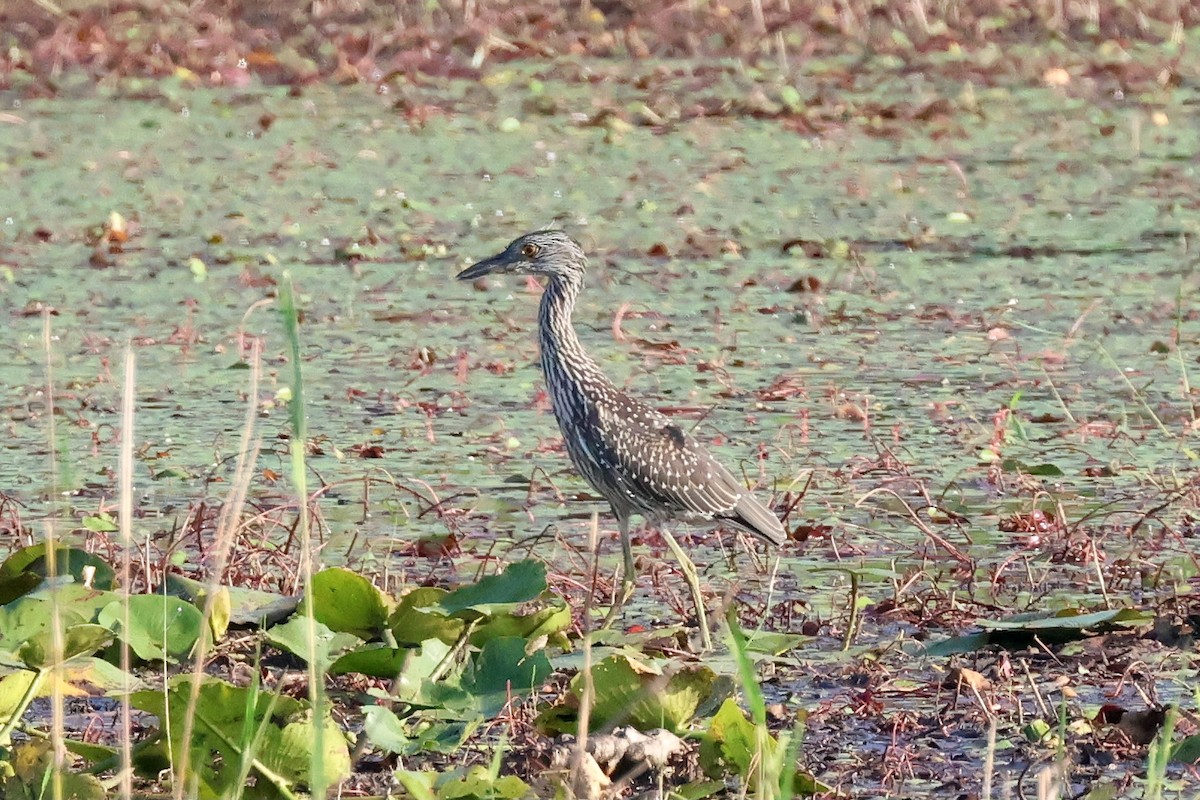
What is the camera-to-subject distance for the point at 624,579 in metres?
5.64

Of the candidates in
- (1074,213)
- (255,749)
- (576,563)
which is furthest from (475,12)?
(255,749)

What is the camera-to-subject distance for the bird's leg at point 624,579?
525 cm

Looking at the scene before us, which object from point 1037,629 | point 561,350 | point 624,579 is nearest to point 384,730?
point 1037,629

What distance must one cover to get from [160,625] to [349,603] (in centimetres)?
44

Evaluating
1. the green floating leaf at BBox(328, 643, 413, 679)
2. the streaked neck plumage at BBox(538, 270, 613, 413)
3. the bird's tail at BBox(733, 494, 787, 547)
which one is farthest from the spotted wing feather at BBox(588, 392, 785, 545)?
the green floating leaf at BBox(328, 643, 413, 679)

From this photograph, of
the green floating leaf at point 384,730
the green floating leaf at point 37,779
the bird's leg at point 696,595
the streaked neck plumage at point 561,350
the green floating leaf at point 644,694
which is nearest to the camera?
the green floating leaf at point 37,779

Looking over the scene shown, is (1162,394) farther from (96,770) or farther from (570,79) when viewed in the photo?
(570,79)

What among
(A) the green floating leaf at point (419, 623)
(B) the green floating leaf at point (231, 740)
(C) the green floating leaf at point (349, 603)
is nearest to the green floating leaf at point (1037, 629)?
(A) the green floating leaf at point (419, 623)

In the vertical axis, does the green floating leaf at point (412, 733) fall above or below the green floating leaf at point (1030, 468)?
above

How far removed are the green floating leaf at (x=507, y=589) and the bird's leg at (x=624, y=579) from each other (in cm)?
70

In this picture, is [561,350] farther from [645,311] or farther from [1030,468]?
[645,311]

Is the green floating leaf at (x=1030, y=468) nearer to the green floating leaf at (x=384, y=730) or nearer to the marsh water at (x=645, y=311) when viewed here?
the marsh water at (x=645, y=311)

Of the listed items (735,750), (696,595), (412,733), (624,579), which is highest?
(735,750)

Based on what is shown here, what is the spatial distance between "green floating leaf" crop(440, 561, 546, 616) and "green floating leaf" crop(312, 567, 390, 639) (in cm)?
14
